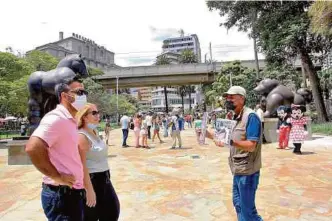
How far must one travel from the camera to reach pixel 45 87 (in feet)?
33.9

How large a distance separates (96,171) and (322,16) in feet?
44.7

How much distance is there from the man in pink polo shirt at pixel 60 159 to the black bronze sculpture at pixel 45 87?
7.53m

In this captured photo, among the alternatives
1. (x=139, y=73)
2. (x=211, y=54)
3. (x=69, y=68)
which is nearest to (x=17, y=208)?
(x=69, y=68)

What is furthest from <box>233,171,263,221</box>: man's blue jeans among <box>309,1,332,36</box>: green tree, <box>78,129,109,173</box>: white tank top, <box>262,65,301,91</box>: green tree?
<box>262,65,301,91</box>: green tree

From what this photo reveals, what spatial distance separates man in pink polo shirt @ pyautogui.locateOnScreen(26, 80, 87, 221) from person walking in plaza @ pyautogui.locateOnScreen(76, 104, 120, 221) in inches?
20.8

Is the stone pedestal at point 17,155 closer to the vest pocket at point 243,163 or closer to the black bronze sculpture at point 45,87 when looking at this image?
the black bronze sculpture at point 45,87

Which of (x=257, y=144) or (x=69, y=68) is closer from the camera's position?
(x=257, y=144)

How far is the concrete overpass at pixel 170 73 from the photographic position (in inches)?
1608

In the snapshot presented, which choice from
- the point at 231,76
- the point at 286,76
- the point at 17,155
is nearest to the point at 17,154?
the point at 17,155

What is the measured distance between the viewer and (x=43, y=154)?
2.31 meters

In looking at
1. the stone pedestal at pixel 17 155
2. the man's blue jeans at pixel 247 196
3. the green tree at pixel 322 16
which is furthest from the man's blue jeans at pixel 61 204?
the green tree at pixel 322 16

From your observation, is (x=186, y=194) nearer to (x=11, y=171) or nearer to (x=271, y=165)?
(x=271, y=165)

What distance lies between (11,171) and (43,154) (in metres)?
7.76

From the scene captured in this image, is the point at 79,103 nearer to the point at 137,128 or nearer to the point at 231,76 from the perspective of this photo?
the point at 137,128
